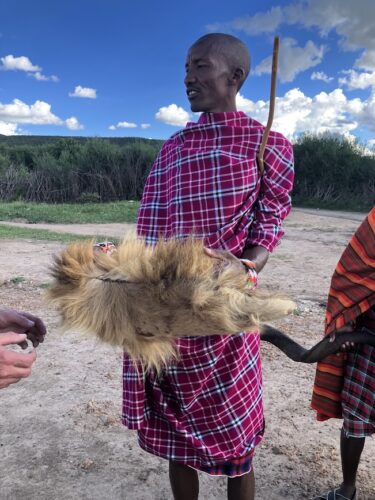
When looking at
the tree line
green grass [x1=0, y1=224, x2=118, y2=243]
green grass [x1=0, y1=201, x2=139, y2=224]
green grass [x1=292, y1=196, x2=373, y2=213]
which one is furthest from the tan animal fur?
the tree line

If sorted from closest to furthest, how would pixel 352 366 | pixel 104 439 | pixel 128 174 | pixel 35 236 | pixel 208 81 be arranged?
pixel 208 81, pixel 352 366, pixel 104 439, pixel 35 236, pixel 128 174

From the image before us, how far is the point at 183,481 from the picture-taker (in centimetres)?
175

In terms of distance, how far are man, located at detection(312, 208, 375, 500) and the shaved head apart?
0.74m

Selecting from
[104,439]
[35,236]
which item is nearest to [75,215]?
[35,236]

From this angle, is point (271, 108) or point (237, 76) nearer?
point (271, 108)

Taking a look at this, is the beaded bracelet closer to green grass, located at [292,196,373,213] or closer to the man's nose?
the man's nose

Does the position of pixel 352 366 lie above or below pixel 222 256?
below

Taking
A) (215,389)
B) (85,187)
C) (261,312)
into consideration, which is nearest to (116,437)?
(215,389)

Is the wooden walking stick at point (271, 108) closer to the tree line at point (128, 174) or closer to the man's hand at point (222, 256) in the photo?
the man's hand at point (222, 256)

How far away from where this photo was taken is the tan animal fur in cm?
112

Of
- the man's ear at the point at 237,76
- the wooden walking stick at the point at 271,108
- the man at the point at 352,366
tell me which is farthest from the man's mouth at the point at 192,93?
the man at the point at 352,366

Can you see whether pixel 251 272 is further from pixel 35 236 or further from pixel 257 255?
pixel 35 236

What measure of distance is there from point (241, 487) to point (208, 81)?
4.66 ft

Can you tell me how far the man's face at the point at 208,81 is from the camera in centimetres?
155
